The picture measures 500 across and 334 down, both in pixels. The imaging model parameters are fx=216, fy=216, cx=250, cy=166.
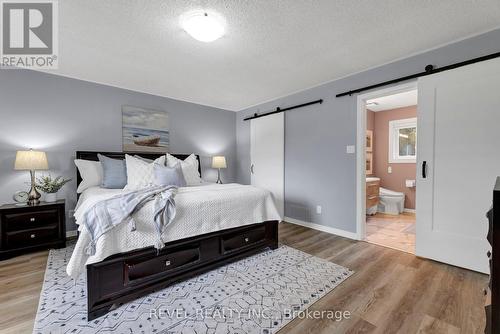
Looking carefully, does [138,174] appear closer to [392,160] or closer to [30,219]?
[30,219]

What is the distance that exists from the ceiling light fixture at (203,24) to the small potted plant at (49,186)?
8.85 ft

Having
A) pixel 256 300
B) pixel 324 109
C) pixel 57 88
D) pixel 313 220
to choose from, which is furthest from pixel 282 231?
pixel 57 88

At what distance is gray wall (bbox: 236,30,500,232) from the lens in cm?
→ 294

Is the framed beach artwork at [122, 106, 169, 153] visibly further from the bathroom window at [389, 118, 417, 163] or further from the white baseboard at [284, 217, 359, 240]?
the bathroom window at [389, 118, 417, 163]

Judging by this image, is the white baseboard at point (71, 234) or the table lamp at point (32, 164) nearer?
the table lamp at point (32, 164)

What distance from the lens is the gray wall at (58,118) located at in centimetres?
287

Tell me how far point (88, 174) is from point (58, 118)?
959 millimetres

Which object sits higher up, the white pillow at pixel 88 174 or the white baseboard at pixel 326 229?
the white pillow at pixel 88 174

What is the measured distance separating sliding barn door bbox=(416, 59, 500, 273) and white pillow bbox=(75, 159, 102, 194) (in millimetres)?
4293

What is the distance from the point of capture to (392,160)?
209 inches

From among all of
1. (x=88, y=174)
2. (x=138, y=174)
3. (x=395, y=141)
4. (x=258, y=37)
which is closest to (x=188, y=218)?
(x=138, y=174)

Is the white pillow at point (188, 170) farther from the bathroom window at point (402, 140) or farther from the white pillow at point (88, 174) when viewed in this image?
the bathroom window at point (402, 140)

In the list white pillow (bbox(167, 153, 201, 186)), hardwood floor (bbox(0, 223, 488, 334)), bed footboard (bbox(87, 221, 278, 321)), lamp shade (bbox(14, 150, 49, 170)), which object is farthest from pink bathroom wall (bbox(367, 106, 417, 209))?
lamp shade (bbox(14, 150, 49, 170))

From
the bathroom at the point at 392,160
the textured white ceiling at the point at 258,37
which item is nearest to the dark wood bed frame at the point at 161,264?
the textured white ceiling at the point at 258,37
